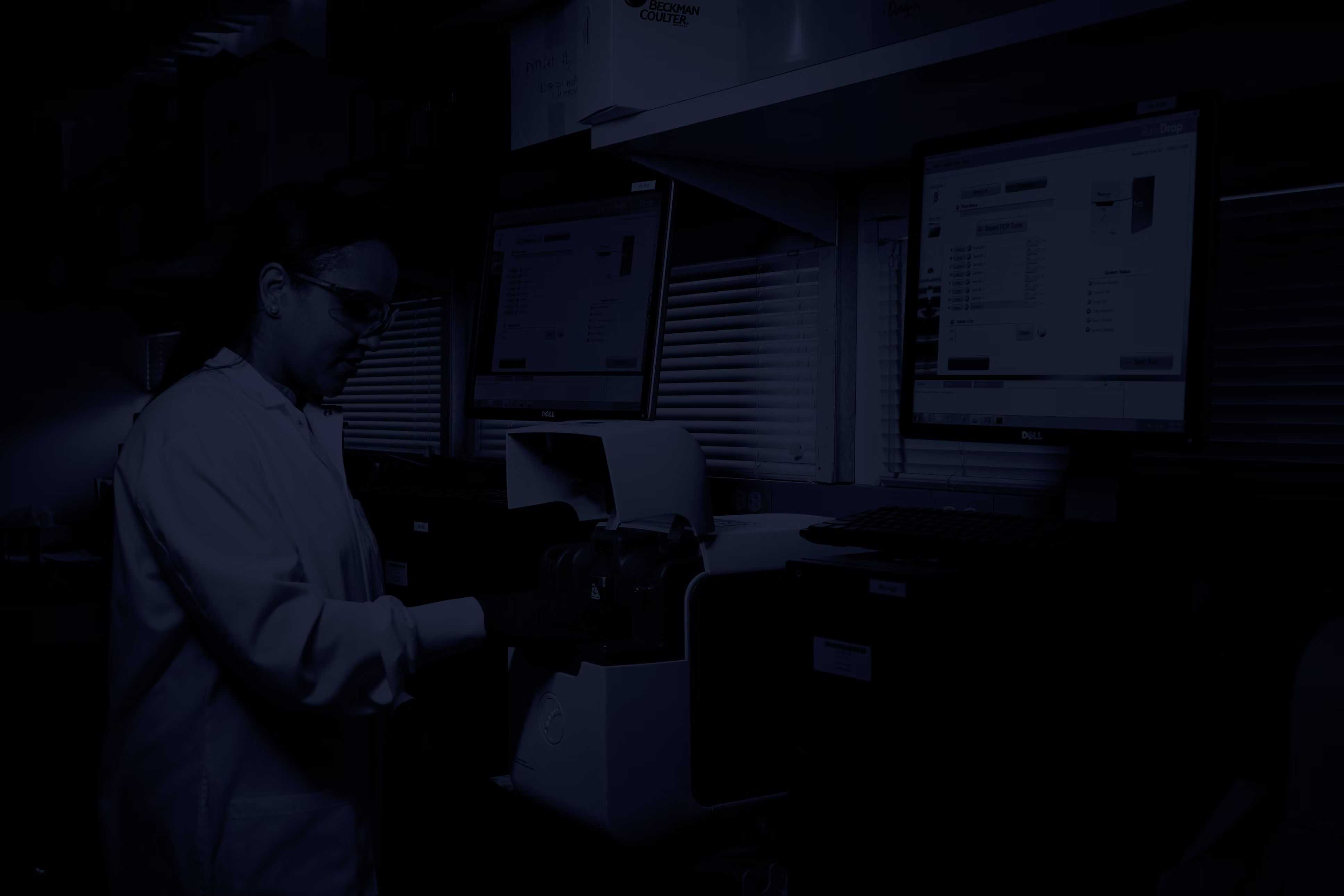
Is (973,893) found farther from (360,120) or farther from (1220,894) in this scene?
(360,120)

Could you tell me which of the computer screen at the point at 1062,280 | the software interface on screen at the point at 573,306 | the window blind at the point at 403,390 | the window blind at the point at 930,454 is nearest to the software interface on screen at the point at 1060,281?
the computer screen at the point at 1062,280

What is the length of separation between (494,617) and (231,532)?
0.33 m

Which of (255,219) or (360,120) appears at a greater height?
(360,120)

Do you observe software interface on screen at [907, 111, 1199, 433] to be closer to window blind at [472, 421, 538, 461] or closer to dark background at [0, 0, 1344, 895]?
dark background at [0, 0, 1344, 895]

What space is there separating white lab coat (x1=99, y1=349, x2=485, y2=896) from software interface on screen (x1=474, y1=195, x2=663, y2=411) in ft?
1.74

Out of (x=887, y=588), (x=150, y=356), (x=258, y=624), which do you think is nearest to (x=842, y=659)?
(x=887, y=588)

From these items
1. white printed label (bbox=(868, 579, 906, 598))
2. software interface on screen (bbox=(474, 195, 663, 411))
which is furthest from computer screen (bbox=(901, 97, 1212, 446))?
software interface on screen (bbox=(474, 195, 663, 411))

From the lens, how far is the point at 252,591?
1152 mm

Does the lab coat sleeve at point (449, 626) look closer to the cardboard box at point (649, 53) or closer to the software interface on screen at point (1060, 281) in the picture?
the software interface on screen at point (1060, 281)

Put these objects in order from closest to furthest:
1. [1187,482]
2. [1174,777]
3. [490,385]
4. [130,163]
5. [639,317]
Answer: [1174,777], [1187,482], [639,317], [490,385], [130,163]

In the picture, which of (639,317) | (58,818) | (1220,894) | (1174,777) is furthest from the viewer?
(58,818)

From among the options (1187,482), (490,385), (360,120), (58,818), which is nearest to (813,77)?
(1187,482)

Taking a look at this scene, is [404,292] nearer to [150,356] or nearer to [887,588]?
[150,356]

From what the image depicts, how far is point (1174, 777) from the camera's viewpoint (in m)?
0.99
